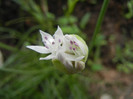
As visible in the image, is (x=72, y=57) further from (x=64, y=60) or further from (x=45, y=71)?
(x=45, y=71)

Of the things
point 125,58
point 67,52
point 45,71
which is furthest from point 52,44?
point 125,58

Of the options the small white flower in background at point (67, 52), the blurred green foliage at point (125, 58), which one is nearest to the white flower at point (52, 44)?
the small white flower in background at point (67, 52)

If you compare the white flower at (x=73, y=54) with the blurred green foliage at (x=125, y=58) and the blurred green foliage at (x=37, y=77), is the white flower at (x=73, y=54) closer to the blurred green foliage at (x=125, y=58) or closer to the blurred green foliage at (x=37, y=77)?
the blurred green foliage at (x=37, y=77)

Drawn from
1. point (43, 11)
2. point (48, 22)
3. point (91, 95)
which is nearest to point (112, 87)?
point (91, 95)

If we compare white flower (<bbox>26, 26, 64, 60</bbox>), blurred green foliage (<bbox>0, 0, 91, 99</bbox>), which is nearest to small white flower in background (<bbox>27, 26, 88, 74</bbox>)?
white flower (<bbox>26, 26, 64, 60</bbox>)

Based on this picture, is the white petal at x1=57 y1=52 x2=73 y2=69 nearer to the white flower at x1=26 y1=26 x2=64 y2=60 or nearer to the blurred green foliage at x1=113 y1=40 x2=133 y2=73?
the white flower at x1=26 y1=26 x2=64 y2=60

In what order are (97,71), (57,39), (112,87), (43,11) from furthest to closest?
(43,11), (97,71), (112,87), (57,39)

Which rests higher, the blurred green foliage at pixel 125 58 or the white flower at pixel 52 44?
the white flower at pixel 52 44

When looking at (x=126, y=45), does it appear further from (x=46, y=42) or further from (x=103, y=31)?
(x=46, y=42)
